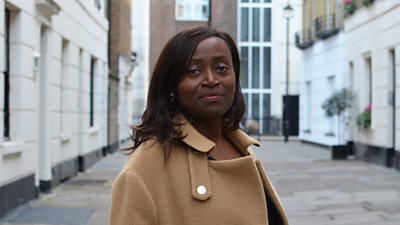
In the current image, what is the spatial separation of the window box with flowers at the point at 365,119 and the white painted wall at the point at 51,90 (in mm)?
7497

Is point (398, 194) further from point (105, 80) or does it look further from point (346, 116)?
point (105, 80)

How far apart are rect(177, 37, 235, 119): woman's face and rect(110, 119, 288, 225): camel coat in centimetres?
8

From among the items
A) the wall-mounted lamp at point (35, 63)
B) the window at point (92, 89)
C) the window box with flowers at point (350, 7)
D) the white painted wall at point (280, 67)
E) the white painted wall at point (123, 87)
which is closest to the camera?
the wall-mounted lamp at point (35, 63)

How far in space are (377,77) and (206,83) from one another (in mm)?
15511

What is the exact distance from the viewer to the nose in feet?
6.27

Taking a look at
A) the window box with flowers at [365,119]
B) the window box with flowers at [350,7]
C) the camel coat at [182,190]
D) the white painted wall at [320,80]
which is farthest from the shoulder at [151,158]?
the white painted wall at [320,80]

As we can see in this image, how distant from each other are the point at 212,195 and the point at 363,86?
56.6ft

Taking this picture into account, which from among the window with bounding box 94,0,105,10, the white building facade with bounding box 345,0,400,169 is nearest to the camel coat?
the white building facade with bounding box 345,0,400,169

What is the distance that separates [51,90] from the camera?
11.6 meters

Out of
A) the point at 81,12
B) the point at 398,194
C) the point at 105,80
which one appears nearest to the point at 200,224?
the point at 398,194

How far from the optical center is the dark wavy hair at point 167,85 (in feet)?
6.22

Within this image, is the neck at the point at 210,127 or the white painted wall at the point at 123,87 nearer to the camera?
the neck at the point at 210,127

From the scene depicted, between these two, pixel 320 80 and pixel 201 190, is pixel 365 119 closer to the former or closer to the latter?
pixel 320 80

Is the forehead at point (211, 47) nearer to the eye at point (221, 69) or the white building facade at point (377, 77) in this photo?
the eye at point (221, 69)
